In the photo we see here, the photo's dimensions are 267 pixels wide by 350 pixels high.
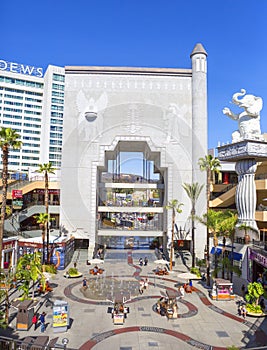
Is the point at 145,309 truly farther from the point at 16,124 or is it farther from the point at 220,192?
the point at 16,124

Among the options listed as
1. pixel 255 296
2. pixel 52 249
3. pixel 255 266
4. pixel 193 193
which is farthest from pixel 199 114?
pixel 255 296

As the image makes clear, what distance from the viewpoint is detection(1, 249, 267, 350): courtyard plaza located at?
1888 cm

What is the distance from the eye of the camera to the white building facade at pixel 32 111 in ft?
384

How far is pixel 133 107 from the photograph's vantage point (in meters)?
48.5

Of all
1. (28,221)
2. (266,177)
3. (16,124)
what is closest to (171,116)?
(266,177)

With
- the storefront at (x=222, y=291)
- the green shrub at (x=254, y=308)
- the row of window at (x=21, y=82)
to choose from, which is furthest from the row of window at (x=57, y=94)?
the green shrub at (x=254, y=308)

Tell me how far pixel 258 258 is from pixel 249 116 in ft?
55.6

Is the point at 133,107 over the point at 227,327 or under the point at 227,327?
over

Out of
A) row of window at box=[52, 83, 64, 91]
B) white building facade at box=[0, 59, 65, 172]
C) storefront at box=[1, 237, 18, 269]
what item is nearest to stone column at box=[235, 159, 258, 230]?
storefront at box=[1, 237, 18, 269]

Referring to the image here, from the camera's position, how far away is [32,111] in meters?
122

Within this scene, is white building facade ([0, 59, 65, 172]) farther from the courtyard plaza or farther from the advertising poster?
the advertising poster

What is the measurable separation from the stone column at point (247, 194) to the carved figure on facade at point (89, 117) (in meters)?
23.1

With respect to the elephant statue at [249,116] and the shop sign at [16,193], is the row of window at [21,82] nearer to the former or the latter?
the shop sign at [16,193]

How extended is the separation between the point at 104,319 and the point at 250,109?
28.2 metres
